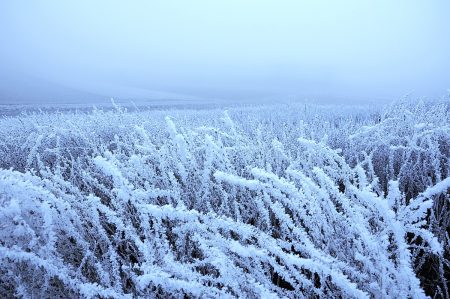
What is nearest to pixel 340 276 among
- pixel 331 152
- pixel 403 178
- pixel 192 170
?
pixel 331 152

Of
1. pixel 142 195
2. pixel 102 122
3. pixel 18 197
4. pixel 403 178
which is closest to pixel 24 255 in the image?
pixel 18 197

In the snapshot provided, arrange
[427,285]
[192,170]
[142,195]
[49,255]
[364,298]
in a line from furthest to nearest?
1. [192,170]
2. [427,285]
3. [142,195]
4. [49,255]
5. [364,298]

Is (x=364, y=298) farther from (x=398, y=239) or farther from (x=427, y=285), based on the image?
(x=427, y=285)

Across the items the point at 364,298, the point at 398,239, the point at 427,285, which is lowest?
the point at 427,285

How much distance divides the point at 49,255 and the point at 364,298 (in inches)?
37.2

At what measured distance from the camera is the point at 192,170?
2.10m

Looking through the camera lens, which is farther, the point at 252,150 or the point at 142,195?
the point at 252,150

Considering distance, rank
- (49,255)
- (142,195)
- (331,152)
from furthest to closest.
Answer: (331,152)
(142,195)
(49,255)

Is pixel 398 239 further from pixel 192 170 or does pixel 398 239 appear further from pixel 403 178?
pixel 403 178

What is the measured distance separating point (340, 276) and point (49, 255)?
0.89 meters

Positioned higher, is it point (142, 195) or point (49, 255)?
point (142, 195)

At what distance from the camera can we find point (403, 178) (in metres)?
2.38

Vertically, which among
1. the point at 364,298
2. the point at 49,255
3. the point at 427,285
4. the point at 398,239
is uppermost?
the point at 398,239

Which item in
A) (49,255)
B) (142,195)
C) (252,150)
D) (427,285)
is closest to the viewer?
(49,255)
